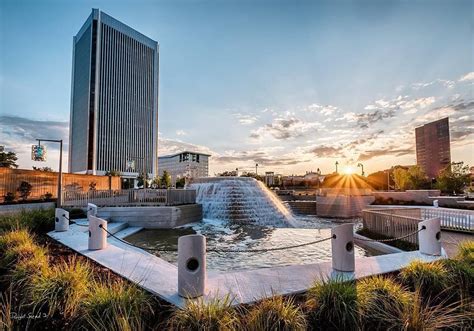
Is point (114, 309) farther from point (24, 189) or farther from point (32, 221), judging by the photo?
point (24, 189)

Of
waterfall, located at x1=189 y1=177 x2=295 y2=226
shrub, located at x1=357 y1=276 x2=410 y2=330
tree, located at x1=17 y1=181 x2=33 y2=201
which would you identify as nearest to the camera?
shrub, located at x1=357 y1=276 x2=410 y2=330

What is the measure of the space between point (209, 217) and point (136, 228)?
5790 mm

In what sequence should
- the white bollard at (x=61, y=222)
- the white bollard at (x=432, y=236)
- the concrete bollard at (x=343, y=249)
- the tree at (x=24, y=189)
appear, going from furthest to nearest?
the tree at (x=24, y=189)
the white bollard at (x=61, y=222)
the white bollard at (x=432, y=236)
the concrete bollard at (x=343, y=249)

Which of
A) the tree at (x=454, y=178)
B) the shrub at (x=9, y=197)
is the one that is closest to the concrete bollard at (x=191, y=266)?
the shrub at (x=9, y=197)

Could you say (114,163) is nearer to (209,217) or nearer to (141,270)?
(209,217)

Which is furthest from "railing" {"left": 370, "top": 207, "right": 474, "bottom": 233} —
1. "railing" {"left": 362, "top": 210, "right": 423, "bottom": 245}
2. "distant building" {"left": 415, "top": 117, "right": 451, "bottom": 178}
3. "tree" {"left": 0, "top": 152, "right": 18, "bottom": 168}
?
"distant building" {"left": 415, "top": 117, "right": 451, "bottom": 178}

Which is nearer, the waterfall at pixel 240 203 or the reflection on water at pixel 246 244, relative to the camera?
the reflection on water at pixel 246 244

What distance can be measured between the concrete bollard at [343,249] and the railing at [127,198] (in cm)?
1261

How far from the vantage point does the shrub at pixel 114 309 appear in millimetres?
2916

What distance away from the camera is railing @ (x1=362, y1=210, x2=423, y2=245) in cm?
849

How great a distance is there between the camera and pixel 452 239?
991cm

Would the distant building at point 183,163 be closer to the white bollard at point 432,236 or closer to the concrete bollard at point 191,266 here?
the white bollard at point 432,236

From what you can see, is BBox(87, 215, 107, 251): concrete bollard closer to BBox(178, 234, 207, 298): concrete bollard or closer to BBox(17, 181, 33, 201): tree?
BBox(178, 234, 207, 298): concrete bollard

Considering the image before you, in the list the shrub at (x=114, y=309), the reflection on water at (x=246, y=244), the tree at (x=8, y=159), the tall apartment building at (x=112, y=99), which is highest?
the tall apartment building at (x=112, y=99)
